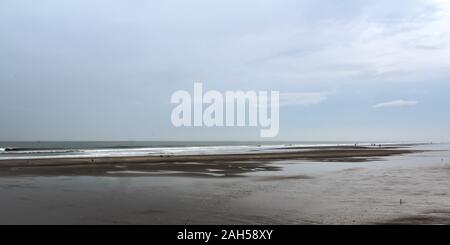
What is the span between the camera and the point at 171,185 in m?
20.5

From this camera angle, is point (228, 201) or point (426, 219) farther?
point (228, 201)

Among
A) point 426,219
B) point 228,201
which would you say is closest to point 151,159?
point 228,201

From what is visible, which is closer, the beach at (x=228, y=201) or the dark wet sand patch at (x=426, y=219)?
the dark wet sand patch at (x=426, y=219)

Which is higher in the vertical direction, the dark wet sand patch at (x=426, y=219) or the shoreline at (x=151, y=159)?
the shoreline at (x=151, y=159)

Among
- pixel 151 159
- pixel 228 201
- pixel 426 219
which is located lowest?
pixel 426 219

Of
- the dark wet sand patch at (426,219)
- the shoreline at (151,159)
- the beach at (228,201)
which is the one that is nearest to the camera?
the dark wet sand patch at (426,219)

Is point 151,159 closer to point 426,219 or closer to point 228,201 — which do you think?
point 228,201

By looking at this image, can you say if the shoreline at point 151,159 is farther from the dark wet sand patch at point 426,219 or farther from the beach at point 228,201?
the dark wet sand patch at point 426,219

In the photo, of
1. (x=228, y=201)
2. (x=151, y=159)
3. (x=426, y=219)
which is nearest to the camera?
(x=426, y=219)

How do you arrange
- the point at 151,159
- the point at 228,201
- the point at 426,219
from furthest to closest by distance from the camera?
1. the point at 151,159
2. the point at 228,201
3. the point at 426,219

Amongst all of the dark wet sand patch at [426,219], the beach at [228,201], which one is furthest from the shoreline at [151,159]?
the dark wet sand patch at [426,219]

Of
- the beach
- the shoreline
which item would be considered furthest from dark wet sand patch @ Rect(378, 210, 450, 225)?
the shoreline
